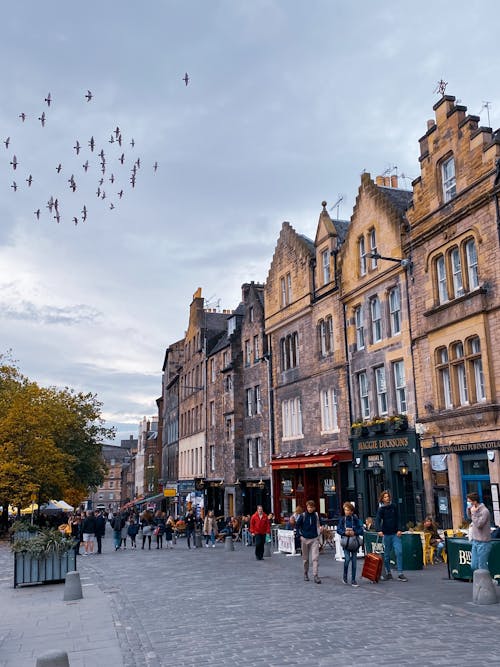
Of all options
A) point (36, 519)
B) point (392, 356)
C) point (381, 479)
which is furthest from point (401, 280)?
point (36, 519)

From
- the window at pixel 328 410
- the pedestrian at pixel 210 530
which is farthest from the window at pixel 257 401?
the pedestrian at pixel 210 530

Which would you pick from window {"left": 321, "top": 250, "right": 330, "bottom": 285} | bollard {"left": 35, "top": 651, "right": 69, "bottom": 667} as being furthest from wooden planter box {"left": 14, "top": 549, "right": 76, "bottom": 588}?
window {"left": 321, "top": 250, "right": 330, "bottom": 285}

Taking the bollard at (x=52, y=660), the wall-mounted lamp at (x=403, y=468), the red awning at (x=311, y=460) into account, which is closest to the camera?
the bollard at (x=52, y=660)

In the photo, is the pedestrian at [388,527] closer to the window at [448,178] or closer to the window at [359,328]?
the window at [448,178]

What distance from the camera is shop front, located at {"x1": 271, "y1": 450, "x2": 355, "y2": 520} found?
28552mm

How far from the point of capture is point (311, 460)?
2939 cm

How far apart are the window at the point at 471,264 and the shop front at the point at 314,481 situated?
9.76 m

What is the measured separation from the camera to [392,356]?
25.2 metres

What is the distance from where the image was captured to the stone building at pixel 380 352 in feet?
79.4

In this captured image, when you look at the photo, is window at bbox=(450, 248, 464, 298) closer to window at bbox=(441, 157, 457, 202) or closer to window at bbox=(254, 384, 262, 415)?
window at bbox=(441, 157, 457, 202)

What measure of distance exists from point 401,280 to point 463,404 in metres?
5.62

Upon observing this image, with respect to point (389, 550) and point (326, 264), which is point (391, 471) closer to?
point (389, 550)

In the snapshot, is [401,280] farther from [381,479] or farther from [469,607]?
[469,607]

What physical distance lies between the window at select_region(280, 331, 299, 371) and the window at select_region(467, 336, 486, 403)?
1315 cm
